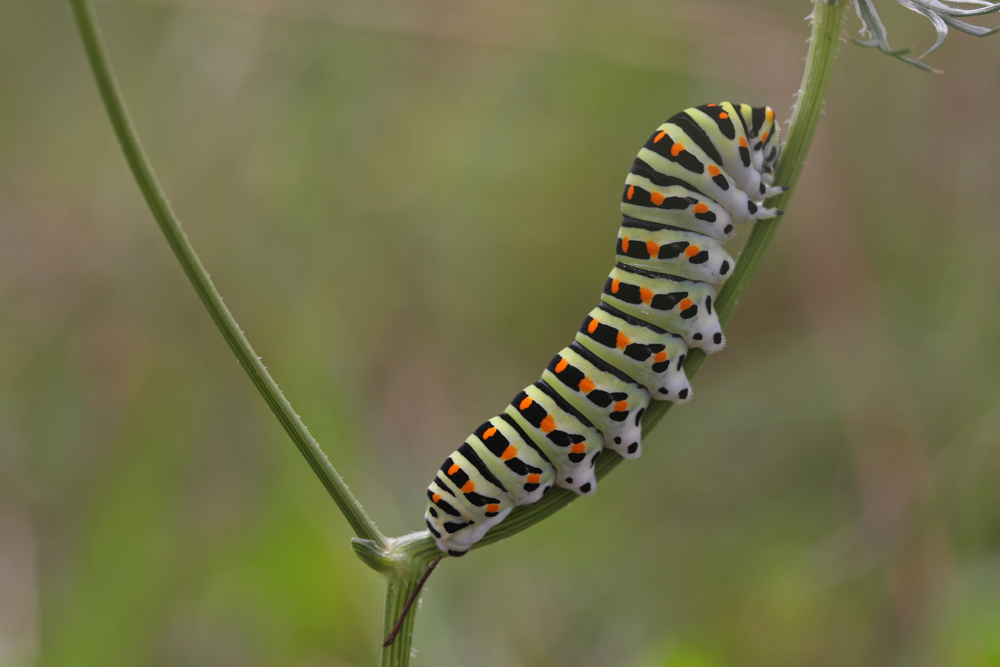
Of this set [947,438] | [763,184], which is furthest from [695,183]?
[947,438]

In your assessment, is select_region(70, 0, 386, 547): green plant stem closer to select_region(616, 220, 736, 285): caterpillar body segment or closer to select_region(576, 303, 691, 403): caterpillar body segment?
select_region(576, 303, 691, 403): caterpillar body segment

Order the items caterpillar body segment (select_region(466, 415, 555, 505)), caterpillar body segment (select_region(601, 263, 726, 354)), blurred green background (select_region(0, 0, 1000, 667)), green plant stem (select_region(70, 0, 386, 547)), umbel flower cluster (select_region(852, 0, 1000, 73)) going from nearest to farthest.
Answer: green plant stem (select_region(70, 0, 386, 547)) → umbel flower cluster (select_region(852, 0, 1000, 73)) → caterpillar body segment (select_region(466, 415, 555, 505)) → caterpillar body segment (select_region(601, 263, 726, 354)) → blurred green background (select_region(0, 0, 1000, 667))

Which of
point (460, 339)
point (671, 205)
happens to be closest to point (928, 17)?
point (671, 205)

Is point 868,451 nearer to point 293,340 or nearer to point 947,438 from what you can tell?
point 947,438

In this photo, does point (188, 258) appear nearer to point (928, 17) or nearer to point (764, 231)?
point (764, 231)

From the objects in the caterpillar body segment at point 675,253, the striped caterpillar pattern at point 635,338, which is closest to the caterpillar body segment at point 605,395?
the striped caterpillar pattern at point 635,338

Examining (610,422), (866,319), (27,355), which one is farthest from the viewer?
(27,355)

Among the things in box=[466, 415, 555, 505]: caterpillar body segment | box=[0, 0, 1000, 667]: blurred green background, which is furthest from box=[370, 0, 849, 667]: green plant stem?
box=[0, 0, 1000, 667]: blurred green background
